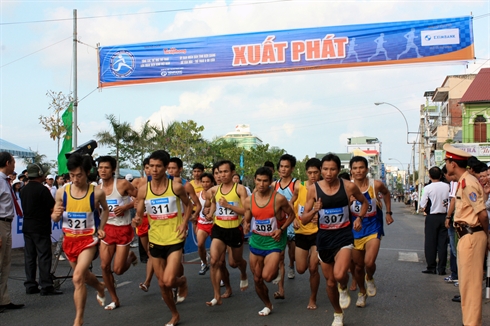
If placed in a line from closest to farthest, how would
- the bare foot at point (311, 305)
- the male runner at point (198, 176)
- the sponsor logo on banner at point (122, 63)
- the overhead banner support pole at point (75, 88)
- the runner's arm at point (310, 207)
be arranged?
1. the runner's arm at point (310, 207)
2. the bare foot at point (311, 305)
3. the male runner at point (198, 176)
4. the sponsor logo on banner at point (122, 63)
5. the overhead banner support pole at point (75, 88)

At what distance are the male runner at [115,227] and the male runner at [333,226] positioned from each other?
8.96 ft

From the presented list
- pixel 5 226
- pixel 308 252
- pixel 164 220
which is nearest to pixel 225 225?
pixel 308 252

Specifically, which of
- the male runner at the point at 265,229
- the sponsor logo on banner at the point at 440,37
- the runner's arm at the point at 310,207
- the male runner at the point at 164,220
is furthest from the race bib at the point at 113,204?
the sponsor logo on banner at the point at 440,37

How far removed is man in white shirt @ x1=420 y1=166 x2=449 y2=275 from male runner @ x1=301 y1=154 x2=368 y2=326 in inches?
193

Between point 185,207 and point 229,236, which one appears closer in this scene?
point 185,207

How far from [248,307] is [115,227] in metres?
2.19

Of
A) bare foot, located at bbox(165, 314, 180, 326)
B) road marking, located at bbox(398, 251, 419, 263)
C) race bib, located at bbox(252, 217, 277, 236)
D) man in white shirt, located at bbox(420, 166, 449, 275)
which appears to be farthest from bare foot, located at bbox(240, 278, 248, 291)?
road marking, located at bbox(398, 251, 419, 263)

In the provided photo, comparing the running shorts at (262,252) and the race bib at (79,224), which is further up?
the race bib at (79,224)

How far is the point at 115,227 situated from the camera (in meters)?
7.99

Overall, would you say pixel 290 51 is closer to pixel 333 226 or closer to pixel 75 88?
pixel 75 88

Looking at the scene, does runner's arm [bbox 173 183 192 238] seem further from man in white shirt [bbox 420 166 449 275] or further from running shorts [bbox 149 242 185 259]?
man in white shirt [bbox 420 166 449 275]

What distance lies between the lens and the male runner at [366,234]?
26.1ft

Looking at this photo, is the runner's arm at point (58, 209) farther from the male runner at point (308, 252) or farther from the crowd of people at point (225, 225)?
the male runner at point (308, 252)

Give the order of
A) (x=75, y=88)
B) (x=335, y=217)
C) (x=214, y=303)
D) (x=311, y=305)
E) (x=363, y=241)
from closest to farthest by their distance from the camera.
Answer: (x=335, y=217), (x=311, y=305), (x=214, y=303), (x=363, y=241), (x=75, y=88)
